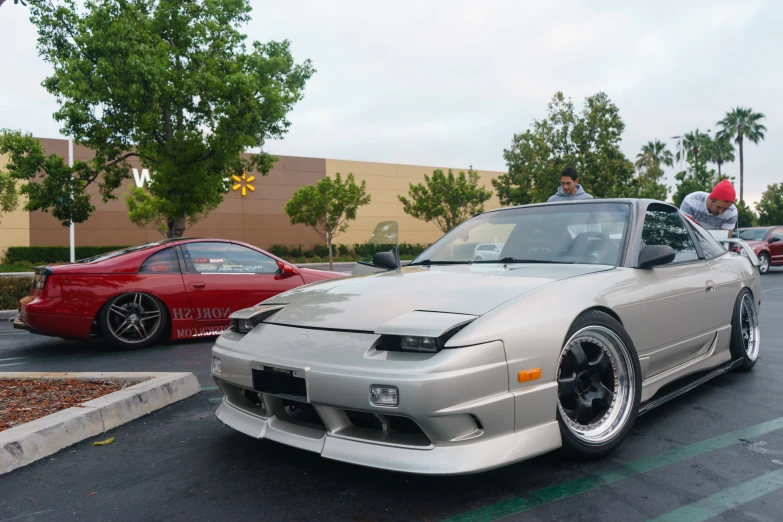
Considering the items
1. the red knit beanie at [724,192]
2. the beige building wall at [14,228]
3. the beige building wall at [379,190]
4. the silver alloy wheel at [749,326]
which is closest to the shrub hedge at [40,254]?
the beige building wall at [14,228]

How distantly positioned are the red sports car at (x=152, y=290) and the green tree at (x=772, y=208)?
50486mm

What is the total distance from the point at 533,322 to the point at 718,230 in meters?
4.97

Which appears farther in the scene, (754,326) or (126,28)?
(126,28)

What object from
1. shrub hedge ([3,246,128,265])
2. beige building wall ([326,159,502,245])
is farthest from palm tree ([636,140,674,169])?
shrub hedge ([3,246,128,265])

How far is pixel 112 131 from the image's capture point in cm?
1406

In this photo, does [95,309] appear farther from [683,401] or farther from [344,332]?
[683,401]

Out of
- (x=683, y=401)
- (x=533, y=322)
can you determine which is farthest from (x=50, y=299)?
(x=683, y=401)

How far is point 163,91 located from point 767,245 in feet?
59.4

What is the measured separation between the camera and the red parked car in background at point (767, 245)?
19062 mm

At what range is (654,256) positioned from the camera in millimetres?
3455

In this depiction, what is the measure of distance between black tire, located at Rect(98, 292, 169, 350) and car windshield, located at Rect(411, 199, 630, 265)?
3.70 meters

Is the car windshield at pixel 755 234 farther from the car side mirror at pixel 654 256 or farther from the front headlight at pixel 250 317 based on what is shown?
the front headlight at pixel 250 317

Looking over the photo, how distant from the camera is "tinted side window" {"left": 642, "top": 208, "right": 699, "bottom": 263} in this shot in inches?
156

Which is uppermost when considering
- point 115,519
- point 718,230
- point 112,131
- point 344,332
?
point 112,131
